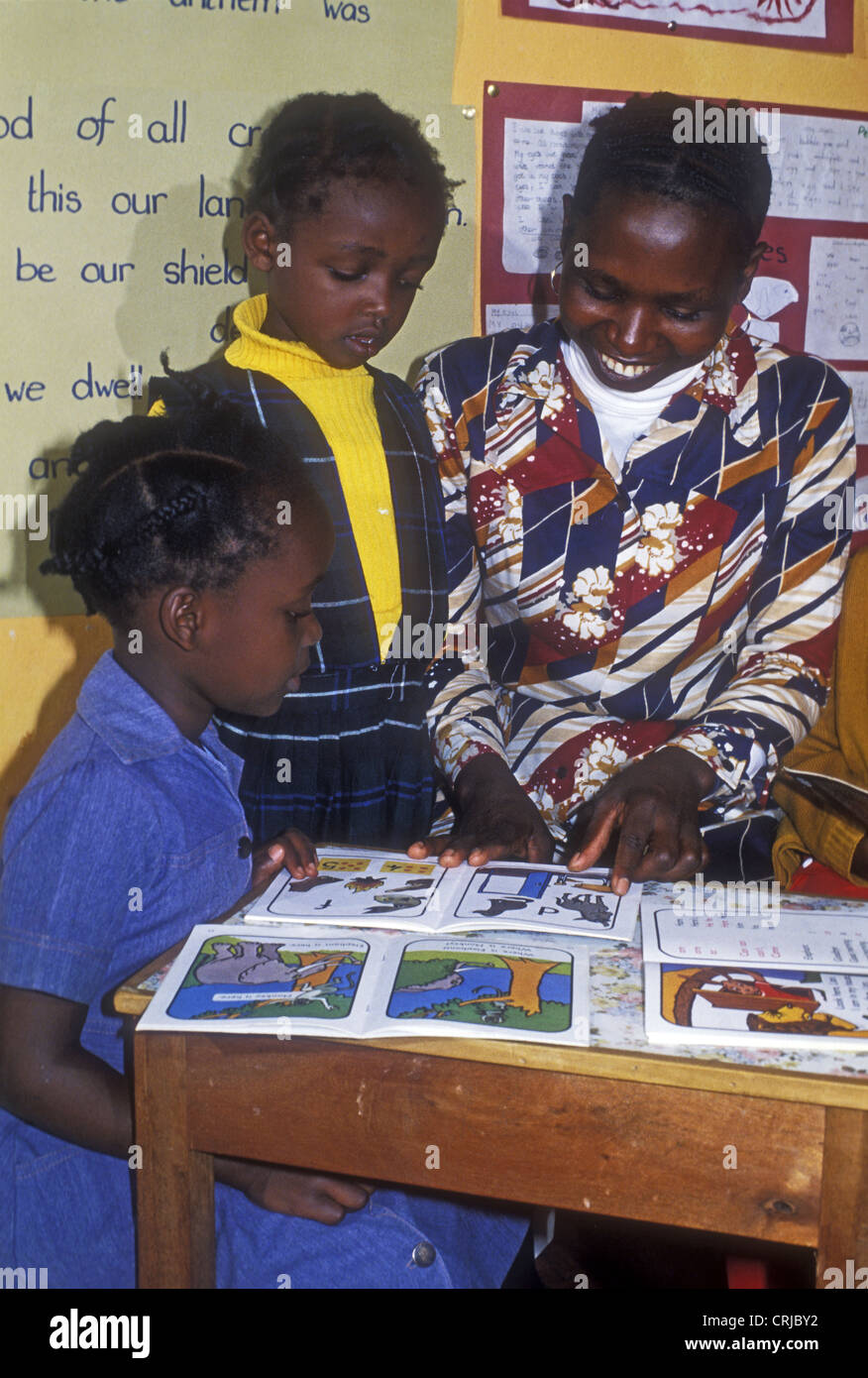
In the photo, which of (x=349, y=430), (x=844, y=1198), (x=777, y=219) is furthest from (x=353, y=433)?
(x=777, y=219)

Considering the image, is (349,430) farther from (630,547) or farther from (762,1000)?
(762,1000)

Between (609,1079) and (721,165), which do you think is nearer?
(609,1079)

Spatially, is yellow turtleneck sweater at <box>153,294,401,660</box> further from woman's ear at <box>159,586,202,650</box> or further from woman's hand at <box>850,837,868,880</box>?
woman's hand at <box>850,837,868,880</box>

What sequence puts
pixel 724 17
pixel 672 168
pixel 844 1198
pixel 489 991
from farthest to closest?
pixel 724 17 < pixel 672 168 < pixel 489 991 < pixel 844 1198

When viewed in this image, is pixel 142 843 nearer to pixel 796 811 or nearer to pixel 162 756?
pixel 162 756

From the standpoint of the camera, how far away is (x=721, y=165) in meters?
1.39

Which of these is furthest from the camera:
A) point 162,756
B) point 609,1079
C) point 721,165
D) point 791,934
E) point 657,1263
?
point 657,1263

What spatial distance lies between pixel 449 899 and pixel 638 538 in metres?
0.66

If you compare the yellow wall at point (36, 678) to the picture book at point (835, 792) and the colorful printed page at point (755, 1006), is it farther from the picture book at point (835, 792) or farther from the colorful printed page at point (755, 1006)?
the colorful printed page at point (755, 1006)

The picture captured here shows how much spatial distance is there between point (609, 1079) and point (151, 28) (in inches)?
70.1

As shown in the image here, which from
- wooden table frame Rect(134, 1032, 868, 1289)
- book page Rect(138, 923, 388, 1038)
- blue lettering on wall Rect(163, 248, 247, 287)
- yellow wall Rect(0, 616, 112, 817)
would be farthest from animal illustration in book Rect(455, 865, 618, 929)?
blue lettering on wall Rect(163, 248, 247, 287)

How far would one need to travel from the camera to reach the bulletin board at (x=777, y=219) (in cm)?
209

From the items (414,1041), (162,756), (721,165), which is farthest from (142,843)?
(721,165)

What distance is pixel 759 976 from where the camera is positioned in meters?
0.95
